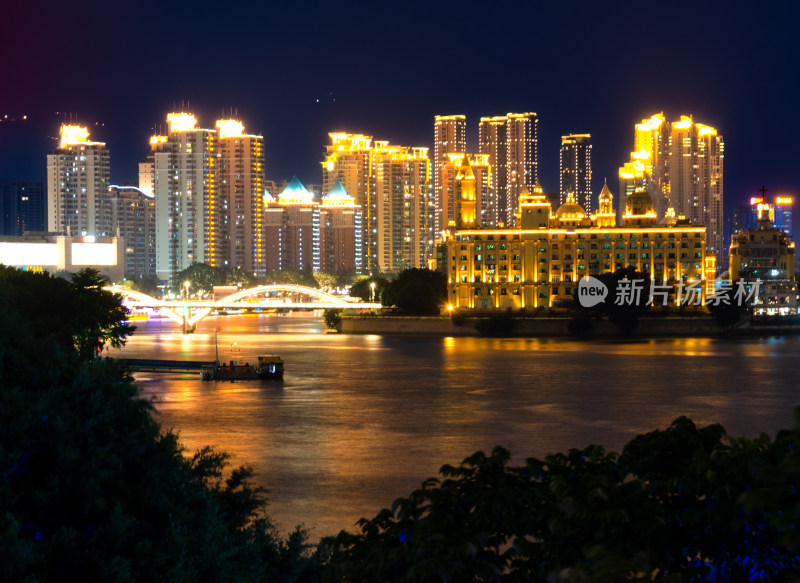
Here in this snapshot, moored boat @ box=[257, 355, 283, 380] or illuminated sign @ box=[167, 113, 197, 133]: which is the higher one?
illuminated sign @ box=[167, 113, 197, 133]

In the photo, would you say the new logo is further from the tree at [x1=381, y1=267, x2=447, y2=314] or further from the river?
the tree at [x1=381, y1=267, x2=447, y2=314]

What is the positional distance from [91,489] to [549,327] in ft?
141

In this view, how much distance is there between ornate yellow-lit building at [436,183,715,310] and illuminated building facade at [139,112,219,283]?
42.9 meters

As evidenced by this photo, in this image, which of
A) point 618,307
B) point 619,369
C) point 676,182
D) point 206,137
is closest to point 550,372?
point 619,369

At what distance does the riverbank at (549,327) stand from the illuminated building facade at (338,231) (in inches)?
1817

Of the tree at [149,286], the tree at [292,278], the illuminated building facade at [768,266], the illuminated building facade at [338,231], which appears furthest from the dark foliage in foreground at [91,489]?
the illuminated building facade at [338,231]

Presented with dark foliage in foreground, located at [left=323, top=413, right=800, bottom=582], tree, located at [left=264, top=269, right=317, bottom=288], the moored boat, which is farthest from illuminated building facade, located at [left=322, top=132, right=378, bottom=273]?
dark foliage in foreground, located at [left=323, top=413, right=800, bottom=582]

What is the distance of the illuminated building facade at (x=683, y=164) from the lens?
9969cm

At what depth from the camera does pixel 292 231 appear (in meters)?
94.2

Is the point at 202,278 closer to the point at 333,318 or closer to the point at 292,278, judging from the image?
the point at 292,278

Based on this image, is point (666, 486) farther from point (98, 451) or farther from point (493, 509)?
point (98, 451)

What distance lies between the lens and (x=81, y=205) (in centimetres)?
9362

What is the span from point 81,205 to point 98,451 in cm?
9366

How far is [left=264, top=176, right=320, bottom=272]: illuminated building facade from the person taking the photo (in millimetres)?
93812
